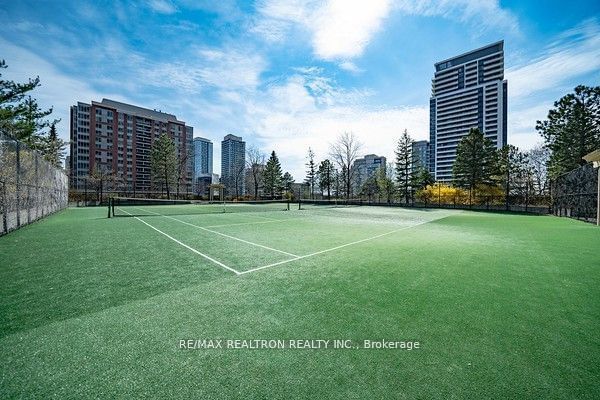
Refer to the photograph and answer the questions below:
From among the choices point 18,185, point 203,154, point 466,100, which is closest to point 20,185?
point 18,185

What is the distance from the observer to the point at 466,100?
11906 centimetres

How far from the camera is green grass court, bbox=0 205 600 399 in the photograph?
202cm

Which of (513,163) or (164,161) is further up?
(164,161)

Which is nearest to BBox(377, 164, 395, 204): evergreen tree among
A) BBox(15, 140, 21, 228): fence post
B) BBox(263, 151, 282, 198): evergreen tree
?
BBox(263, 151, 282, 198): evergreen tree

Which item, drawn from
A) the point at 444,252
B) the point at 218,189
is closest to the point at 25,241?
the point at 444,252

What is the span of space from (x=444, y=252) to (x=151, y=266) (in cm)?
705

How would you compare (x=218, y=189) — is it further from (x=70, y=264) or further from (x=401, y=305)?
(x=401, y=305)

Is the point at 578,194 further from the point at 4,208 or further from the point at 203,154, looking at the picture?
the point at 203,154

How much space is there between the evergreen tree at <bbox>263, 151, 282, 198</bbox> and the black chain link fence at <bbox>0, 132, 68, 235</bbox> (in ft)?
154

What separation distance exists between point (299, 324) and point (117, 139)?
10913 centimetres

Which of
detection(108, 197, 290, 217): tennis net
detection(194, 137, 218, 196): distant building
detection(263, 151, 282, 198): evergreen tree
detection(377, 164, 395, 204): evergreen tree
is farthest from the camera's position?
detection(194, 137, 218, 196): distant building

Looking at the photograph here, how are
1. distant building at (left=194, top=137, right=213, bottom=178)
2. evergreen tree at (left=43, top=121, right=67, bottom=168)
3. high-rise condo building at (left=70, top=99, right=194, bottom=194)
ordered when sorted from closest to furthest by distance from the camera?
evergreen tree at (left=43, top=121, right=67, bottom=168) → high-rise condo building at (left=70, top=99, right=194, bottom=194) → distant building at (left=194, top=137, right=213, bottom=178)

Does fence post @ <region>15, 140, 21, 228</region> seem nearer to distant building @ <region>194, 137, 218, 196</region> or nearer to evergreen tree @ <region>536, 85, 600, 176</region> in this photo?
evergreen tree @ <region>536, 85, 600, 176</region>

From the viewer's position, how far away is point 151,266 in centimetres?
531
